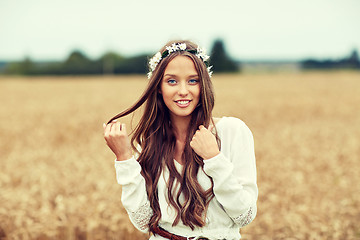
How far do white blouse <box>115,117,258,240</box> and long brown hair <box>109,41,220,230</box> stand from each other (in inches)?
1.4

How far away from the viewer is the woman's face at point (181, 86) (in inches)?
82.3

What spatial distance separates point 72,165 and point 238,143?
5338mm

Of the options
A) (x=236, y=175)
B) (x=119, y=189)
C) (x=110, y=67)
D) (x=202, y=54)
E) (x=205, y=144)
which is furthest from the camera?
(x=110, y=67)

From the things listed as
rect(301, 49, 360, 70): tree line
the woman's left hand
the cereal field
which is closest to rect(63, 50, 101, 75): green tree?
rect(301, 49, 360, 70): tree line

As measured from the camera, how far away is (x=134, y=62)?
6131cm

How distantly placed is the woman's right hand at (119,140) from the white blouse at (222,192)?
0.13ft

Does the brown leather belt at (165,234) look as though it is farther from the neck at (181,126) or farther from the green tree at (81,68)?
the green tree at (81,68)

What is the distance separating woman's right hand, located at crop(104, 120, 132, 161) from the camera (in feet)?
6.52

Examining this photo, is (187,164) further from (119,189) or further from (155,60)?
(119,189)

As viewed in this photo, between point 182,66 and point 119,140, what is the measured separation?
493mm

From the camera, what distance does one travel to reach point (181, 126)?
2.25 metres

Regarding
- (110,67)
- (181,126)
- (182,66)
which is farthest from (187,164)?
(110,67)


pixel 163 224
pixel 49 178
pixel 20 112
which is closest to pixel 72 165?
pixel 49 178

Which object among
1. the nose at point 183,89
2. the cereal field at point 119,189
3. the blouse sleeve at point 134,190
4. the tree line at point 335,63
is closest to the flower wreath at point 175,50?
the nose at point 183,89
